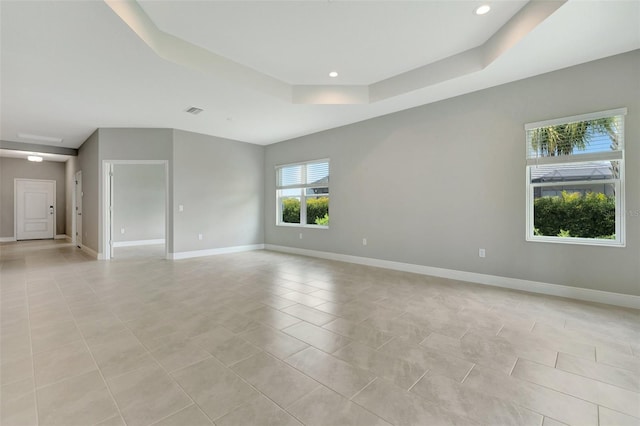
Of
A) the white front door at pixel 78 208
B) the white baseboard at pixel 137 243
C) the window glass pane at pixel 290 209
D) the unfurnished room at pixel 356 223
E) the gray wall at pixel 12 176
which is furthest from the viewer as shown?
the gray wall at pixel 12 176

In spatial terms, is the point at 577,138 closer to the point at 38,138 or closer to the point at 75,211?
the point at 38,138

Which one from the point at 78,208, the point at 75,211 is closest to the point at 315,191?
the point at 78,208

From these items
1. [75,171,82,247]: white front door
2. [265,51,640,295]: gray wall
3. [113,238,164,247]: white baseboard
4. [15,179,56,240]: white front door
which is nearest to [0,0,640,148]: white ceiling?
[265,51,640,295]: gray wall

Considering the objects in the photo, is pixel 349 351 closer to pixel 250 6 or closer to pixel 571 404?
pixel 571 404

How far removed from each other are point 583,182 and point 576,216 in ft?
1.39

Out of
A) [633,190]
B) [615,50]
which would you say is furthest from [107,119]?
[633,190]

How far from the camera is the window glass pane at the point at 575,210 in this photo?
333 cm

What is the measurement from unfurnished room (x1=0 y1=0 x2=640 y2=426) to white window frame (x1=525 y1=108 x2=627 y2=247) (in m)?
0.02

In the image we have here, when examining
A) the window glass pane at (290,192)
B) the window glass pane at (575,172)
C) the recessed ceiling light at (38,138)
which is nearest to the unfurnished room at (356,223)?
the window glass pane at (575,172)

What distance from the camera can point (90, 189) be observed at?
677 cm

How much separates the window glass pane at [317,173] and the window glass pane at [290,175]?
309mm

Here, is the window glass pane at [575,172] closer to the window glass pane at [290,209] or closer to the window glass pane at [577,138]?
the window glass pane at [577,138]

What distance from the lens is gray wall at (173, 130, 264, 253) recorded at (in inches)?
246

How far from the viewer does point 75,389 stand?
1.77m
